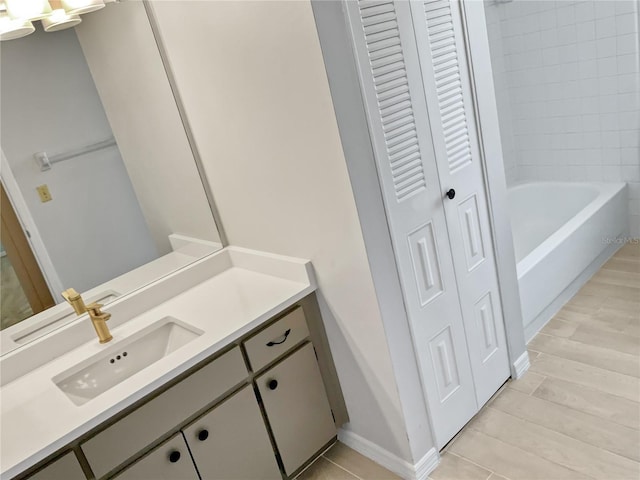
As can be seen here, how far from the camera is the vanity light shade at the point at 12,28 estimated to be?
5.38 ft

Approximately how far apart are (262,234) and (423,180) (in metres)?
0.66

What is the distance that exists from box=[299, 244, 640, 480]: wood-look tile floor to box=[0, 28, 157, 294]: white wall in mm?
1181

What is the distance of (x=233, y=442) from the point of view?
1781mm

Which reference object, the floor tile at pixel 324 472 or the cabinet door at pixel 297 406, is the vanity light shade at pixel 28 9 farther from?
the floor tile at pixel 324 472

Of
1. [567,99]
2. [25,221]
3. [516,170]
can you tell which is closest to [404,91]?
[25,221]

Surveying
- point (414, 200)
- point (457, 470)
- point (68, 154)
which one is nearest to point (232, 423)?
point (457, 470)

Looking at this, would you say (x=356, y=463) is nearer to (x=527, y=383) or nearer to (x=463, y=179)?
(x=527, y=383)

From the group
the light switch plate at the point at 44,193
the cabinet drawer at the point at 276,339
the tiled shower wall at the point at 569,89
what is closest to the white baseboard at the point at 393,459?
the cabinet drawer at the point at 276,339

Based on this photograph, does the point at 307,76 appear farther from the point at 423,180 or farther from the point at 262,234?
the point at 262,234

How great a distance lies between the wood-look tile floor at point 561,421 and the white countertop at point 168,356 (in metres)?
0.77

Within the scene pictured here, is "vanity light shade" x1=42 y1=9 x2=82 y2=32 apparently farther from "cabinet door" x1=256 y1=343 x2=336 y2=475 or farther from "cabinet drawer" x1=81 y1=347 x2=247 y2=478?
"cabinet door" x1=256 y1=343 x2=336 y2=475

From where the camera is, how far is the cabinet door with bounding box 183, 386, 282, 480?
170 cm

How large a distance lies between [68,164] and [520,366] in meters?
2.05

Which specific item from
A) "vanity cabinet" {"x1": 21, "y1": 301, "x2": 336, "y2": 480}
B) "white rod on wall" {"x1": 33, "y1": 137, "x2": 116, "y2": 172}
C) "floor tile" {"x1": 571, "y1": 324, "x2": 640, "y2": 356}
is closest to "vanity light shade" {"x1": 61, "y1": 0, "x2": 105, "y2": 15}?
"white rod on wall" {"x1": 33, "y1": 137, "x2": 116, "y2": 172}
